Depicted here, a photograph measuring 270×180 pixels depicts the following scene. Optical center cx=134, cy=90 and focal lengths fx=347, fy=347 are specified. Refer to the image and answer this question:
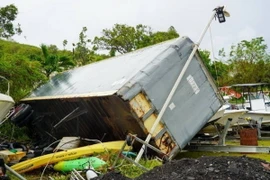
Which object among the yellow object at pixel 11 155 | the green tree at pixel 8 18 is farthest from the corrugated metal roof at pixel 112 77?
the green tree at pixel 8 18

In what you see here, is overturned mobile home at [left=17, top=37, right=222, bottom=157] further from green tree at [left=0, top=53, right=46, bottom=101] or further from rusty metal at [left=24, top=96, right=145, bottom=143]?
green tree at [left=0, top=53, right=46, bottom=101]

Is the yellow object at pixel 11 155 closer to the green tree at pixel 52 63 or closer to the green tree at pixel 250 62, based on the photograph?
the green tree at pixel 52 63

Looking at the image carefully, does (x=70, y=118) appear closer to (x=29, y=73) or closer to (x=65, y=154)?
(x=65, y=154)

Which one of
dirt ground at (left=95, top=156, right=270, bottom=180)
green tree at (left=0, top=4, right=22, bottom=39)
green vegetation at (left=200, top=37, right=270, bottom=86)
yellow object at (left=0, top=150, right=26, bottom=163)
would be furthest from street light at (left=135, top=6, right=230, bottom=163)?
green tree at (left=0, top=4, right=22, bottom=39)

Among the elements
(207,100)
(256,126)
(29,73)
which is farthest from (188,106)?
(29,73)

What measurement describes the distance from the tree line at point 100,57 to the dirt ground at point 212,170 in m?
7.43

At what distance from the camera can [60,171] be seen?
593cm

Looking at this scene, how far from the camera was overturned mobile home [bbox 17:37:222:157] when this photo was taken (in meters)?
6.36

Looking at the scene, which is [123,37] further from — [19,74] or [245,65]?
[19,74]

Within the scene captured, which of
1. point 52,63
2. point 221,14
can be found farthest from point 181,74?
point 52,63

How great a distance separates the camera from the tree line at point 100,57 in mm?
11117

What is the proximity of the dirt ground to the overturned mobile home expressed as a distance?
1.94 metres

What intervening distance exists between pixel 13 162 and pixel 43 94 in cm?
308

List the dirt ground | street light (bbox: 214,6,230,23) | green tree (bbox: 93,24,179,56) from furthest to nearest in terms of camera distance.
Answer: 1. green tree (bbox: 93,24,179,56)
2. street light (bbox: 214,6,230,23)
3. the dirt ground
